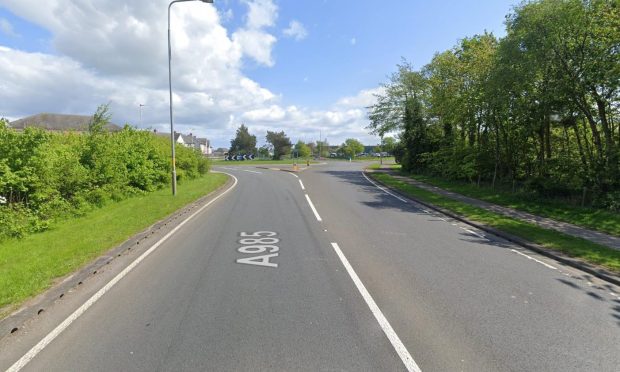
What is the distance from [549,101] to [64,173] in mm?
18964

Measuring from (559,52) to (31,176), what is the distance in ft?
62.7

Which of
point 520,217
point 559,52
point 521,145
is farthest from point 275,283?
point 521,145

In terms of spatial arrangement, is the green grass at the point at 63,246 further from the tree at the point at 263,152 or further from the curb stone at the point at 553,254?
the tree at the point at 263,152

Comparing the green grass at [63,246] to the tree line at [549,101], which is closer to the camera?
the green grass at [63,246]

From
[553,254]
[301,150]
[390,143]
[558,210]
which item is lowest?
[553,254]

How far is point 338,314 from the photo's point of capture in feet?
16.3

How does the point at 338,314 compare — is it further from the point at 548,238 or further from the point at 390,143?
the point at 390,143

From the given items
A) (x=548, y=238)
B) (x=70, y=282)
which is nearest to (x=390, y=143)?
(x=548, y=238)

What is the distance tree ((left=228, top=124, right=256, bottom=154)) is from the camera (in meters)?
114

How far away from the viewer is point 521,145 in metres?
21.3

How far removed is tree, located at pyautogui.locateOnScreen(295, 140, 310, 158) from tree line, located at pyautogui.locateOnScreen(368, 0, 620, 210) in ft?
263

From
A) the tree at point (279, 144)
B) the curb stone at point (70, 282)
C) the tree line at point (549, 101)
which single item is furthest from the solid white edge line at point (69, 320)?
the tree at point (279, 144)

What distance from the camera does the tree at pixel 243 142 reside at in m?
114

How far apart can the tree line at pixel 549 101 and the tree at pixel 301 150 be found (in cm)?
8030
